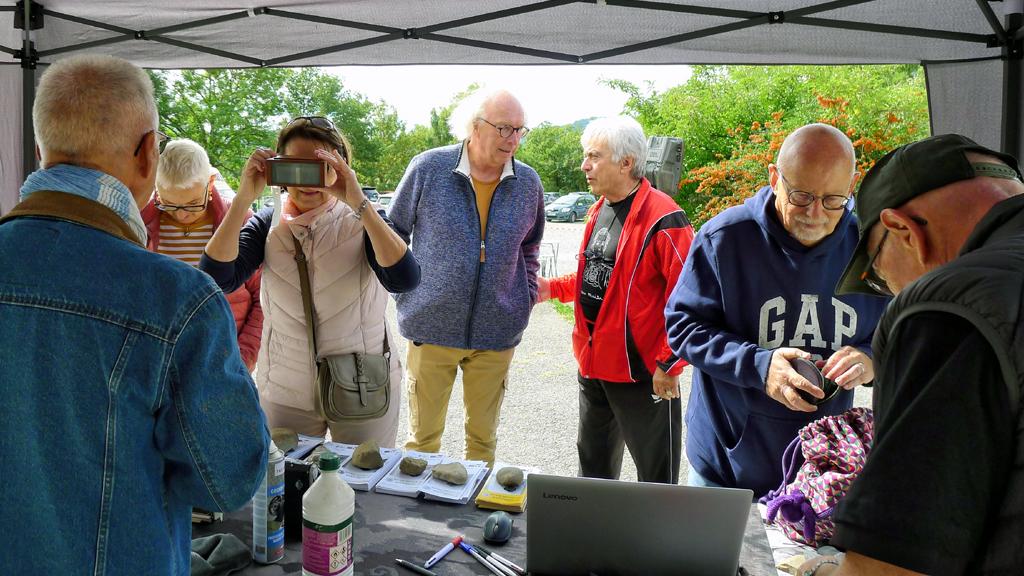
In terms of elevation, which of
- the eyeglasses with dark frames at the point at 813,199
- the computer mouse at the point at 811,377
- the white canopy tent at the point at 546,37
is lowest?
the computer mouse at the point at 811,377

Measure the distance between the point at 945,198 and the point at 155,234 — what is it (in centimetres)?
289

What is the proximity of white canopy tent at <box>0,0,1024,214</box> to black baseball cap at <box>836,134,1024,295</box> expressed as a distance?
2157mm

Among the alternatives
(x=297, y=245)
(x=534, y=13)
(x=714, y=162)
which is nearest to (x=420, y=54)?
(x=534, y=13)

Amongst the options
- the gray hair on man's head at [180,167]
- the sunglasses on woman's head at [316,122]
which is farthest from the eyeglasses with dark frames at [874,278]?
the gray hair on man's head at [180,167]

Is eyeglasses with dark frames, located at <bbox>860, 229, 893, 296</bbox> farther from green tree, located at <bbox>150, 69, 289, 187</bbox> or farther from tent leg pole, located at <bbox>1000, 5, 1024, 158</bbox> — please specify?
green tree, located at <bbox>150, 69, 289, 187</bbox>

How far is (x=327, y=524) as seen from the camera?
1.29 metres

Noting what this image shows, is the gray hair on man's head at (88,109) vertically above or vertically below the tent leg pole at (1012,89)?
below

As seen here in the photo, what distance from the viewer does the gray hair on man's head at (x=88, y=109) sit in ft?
3.65

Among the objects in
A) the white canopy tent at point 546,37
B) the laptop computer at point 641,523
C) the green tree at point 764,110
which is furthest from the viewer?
the green tree at point 764,110

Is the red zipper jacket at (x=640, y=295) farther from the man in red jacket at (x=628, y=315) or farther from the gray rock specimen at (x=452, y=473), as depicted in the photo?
the gray rock specimen at (x=452, y=473)

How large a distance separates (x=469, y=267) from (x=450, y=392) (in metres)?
0.59

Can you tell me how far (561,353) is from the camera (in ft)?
27.0

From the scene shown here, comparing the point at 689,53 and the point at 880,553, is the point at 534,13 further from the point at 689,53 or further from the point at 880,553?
the point at 880,553

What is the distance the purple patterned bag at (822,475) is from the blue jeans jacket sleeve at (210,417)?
1198 mm
